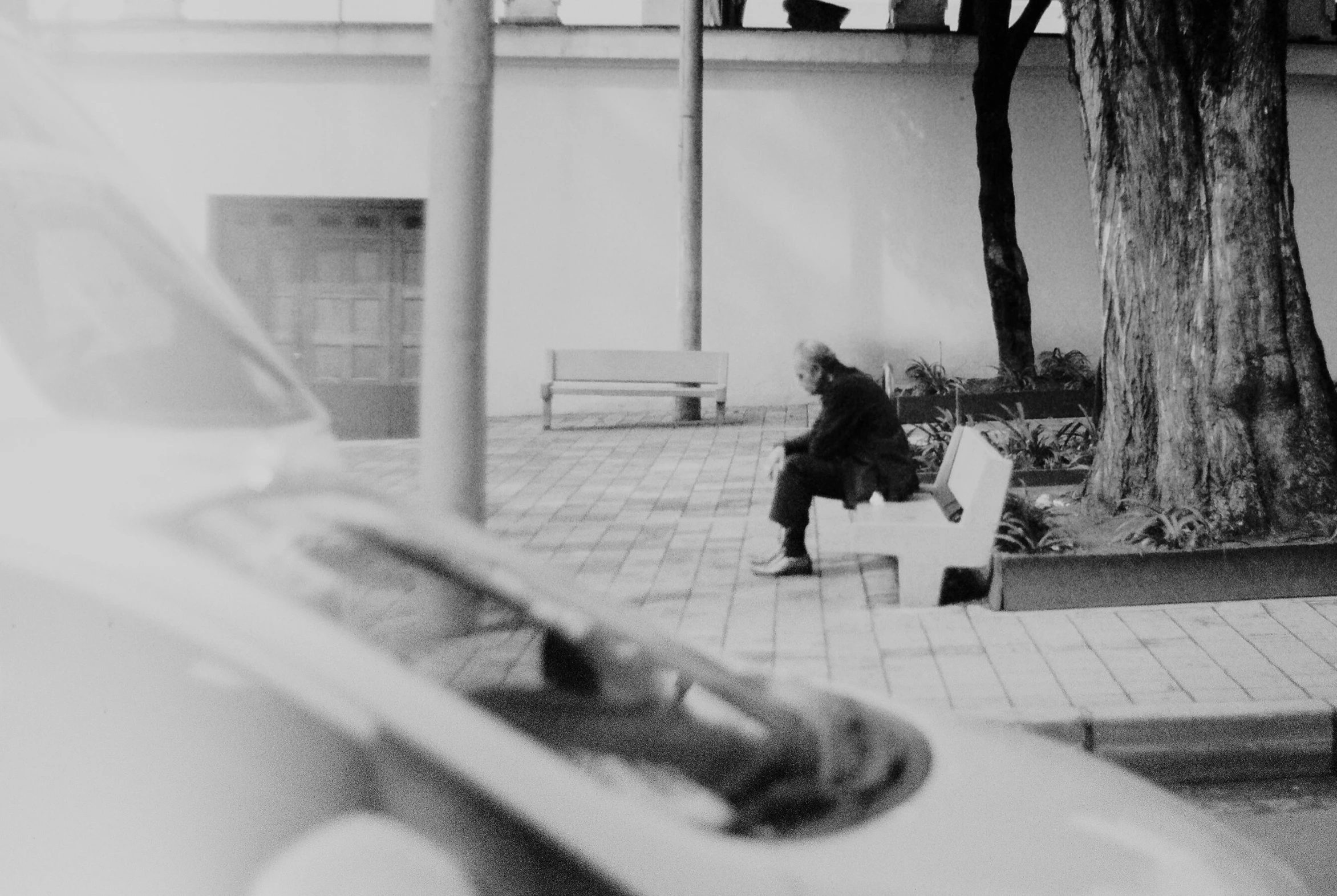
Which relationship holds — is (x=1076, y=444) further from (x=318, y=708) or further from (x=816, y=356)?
(x=318, y=708)

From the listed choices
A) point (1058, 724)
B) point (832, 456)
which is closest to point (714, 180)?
point (832, 456)

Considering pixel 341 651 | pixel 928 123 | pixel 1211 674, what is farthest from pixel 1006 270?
pixel 341 651

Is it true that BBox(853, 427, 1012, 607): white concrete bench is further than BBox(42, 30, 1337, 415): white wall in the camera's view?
No

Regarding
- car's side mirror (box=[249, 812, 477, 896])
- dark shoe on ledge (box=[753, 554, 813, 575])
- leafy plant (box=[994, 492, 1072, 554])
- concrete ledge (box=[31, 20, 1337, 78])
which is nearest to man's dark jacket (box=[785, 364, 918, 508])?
dark shoe on ledge (box=[753, 554, 813, 575])

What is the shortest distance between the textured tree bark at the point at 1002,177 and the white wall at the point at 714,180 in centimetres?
84

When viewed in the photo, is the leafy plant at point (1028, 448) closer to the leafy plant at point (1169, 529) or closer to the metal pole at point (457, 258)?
the leafy plant at point (1169, 529)

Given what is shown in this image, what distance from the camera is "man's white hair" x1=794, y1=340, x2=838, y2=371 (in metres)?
7.97

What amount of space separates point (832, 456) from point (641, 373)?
7390mm

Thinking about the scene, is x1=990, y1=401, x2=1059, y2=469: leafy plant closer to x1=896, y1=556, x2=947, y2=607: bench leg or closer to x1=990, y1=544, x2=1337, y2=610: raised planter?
x1=990, y1=544, x2=1337, y2=610: raised planter

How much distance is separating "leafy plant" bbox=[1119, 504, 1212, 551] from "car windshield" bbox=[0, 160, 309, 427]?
570cm

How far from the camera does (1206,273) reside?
315 inches

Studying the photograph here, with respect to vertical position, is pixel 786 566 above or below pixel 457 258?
below

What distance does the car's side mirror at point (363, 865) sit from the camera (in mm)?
1913

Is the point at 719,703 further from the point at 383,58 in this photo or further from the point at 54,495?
the point at 383,58
